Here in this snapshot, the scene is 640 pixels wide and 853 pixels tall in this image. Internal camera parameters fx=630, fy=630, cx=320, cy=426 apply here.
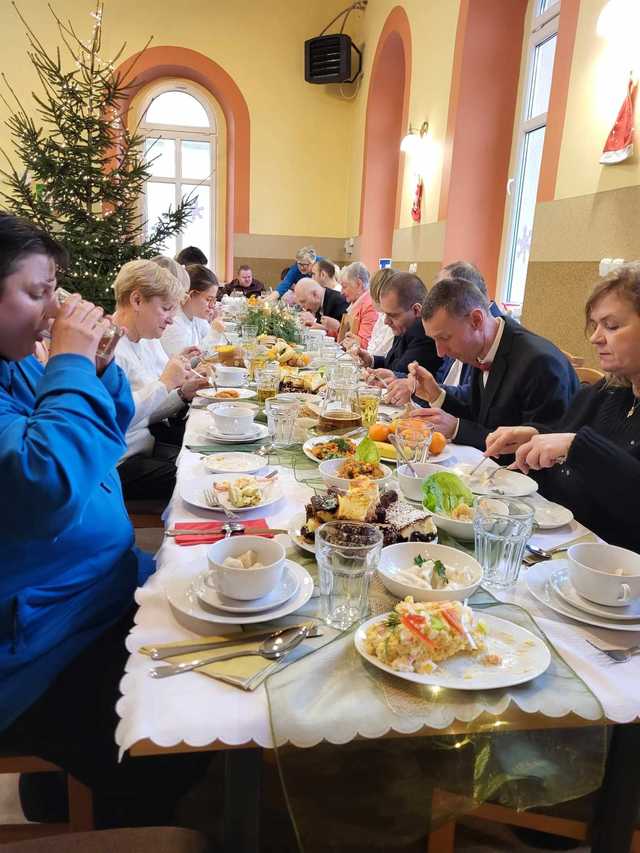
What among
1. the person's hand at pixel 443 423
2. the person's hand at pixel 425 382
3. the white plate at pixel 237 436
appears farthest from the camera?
the person's hand at pixel 425 382

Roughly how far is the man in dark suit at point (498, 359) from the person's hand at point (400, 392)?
0.08 metres

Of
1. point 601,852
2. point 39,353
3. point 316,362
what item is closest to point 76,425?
point 39,353

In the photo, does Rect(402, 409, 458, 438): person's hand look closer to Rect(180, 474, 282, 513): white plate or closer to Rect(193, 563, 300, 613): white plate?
Rect(180, 474, 282, 513): white plate

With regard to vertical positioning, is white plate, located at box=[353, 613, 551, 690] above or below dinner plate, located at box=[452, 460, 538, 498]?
above

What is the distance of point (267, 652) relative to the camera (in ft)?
2.84

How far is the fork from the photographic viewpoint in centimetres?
89

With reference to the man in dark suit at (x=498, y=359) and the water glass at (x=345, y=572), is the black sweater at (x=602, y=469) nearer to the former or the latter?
the man in dark suit at (x=498, y=359)

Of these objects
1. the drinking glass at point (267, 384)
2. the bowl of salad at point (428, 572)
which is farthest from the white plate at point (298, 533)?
the drinking glass at point (267, 384)

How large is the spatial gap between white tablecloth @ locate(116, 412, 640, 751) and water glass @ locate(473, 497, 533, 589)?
38 millimetres

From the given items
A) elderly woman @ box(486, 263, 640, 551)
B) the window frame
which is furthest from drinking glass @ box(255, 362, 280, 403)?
the window frame

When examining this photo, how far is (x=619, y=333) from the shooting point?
1534mm

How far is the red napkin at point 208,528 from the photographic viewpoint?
1211 millimetres

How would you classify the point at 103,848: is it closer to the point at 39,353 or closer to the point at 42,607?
the point at 42,607

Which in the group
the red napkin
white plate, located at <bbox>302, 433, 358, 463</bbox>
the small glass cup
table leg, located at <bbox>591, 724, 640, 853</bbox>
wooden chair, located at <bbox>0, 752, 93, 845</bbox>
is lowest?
wooden chair, located at <bbox>0, 752, 93, 845</bbox>
